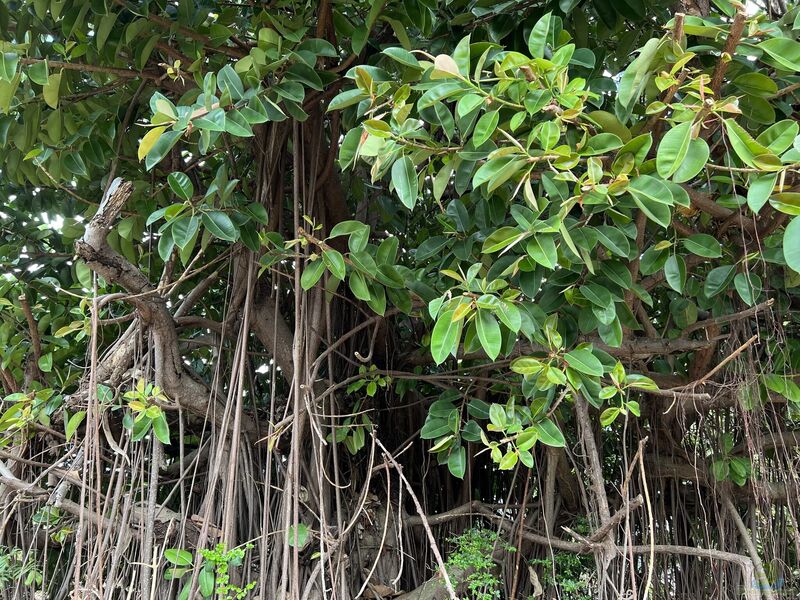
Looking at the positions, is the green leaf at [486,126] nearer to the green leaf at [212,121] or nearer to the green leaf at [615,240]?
the green leaf at [615,240]

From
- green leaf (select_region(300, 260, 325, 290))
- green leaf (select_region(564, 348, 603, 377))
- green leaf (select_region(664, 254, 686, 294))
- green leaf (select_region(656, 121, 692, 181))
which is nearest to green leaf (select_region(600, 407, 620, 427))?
green leaf (select_region(564, 348, 603, 377))

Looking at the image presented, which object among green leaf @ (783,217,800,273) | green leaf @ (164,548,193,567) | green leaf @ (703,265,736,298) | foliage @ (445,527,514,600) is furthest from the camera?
foliage @ (445,527,514,600)

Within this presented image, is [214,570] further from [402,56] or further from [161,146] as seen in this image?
[402,56]

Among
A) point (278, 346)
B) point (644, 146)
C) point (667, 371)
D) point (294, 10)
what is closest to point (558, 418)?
point (667, 371)

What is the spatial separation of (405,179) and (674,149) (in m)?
0.42

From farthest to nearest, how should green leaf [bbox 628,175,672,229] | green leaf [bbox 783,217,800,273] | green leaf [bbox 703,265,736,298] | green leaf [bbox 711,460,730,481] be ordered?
green leaf [bbox 711,460,730,481] → green leaf [bbox 703,265,736,298] → green leaf [bbox 628,175,672,229] → green leaf [bbox 783,217,800,273]

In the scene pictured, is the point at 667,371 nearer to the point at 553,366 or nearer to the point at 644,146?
the point at 553,366

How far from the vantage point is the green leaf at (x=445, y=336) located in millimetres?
1067

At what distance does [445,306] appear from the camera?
1099 millimetres

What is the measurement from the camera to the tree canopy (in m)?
1.10

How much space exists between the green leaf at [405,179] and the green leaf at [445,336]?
0.65 ft

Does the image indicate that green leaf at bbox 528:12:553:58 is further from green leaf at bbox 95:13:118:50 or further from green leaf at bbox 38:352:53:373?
green leaf at bbox 38:352:53:373

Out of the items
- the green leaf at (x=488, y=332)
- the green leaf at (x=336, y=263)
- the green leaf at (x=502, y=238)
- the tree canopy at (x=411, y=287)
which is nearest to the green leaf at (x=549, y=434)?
the tree canopy at (x=411, y=287)

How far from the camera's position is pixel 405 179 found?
1087 millimetres
